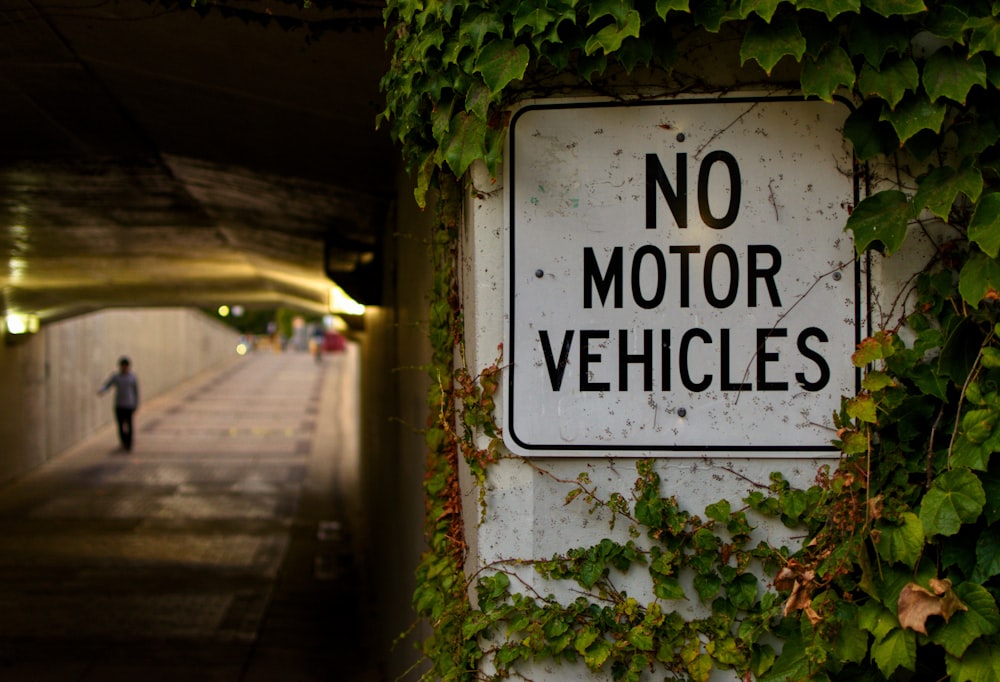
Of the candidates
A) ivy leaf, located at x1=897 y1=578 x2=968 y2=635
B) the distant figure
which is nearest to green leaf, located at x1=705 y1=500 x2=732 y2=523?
ivy leaf, located at x1=897 y1=578 x2=968 y2=635

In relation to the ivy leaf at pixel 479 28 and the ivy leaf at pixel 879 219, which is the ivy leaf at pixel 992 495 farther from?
the ivy leaf at pixel 479 28

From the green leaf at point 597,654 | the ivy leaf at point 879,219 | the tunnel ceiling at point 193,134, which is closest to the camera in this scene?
the ivy leaf at point 879,219

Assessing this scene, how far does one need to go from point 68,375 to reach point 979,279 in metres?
21.1

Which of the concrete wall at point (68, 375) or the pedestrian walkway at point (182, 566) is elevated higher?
the concrete wall at point (68, 375)

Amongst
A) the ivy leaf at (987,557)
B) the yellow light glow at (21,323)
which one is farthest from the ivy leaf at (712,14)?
the yellow light glow at (21,323)

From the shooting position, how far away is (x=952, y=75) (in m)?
2.44

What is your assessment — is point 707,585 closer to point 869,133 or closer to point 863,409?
point 863,409

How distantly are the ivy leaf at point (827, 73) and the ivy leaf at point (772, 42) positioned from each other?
6cm

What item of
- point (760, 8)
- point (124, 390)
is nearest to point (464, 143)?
point (760, 8)

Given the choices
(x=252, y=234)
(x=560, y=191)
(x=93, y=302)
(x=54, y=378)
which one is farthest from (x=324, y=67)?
(x=54, y=378)

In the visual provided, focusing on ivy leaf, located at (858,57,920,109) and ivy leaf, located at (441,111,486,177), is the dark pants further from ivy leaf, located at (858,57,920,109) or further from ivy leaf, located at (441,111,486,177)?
ivy leaf, located at (858,57,920,109)

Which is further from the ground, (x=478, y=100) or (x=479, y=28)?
(x=479, y=28)

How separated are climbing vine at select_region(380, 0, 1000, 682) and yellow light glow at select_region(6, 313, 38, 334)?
15552 millimetres

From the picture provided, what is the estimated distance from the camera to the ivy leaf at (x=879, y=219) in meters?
2.55
